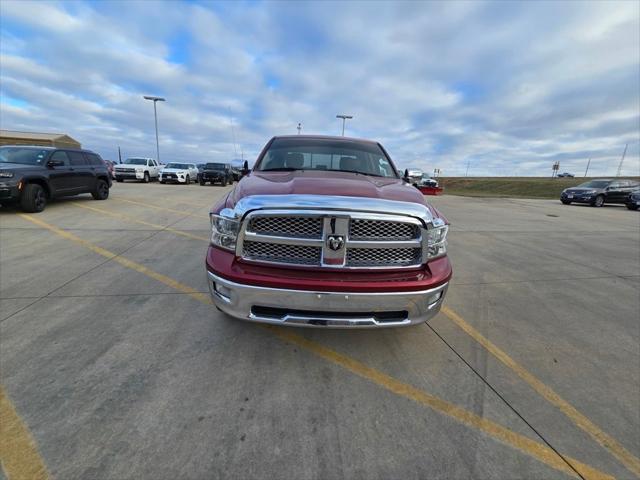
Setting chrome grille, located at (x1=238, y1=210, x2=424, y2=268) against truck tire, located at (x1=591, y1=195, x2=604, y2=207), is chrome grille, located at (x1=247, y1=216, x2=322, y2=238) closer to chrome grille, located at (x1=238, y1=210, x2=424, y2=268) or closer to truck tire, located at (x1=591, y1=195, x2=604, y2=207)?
chrome grille, located at (x1=238, y1=210, x2=424, y2=268)

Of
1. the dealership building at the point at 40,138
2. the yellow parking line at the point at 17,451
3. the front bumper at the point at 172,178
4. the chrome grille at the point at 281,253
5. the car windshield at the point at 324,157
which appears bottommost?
the yellow parking line at the point at 17,451

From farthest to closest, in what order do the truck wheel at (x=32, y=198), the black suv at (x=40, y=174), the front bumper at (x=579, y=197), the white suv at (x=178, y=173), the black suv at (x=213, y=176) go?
the black suv at (x=213, y=176), the white suv at (x=178, y=173), the front bumper at (x=579, y=197), the truck wheel at (x=32, y=198), the black suv at (x=40, y=174)

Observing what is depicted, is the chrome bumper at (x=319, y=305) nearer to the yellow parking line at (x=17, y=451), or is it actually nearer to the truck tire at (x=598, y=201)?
the yellow parking line at (x=17, y=451)

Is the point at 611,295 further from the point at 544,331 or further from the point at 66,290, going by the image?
the point at 66,290

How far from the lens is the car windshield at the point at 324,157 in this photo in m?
3.79

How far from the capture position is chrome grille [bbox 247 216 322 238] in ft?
7.50

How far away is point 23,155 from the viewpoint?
8.03 metres

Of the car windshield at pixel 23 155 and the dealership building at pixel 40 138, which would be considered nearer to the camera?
the car windshield at pixel 23 155

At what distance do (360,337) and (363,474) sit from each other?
132 centimetres

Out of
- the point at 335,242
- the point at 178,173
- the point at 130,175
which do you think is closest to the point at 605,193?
the point at 335,242

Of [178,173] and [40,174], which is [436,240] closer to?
[40,174]

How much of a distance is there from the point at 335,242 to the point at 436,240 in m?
0.87

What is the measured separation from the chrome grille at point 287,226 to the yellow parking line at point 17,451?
68.4 inches

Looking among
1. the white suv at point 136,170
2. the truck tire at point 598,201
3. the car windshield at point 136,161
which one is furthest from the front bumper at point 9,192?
the truck tire at point 598,201
